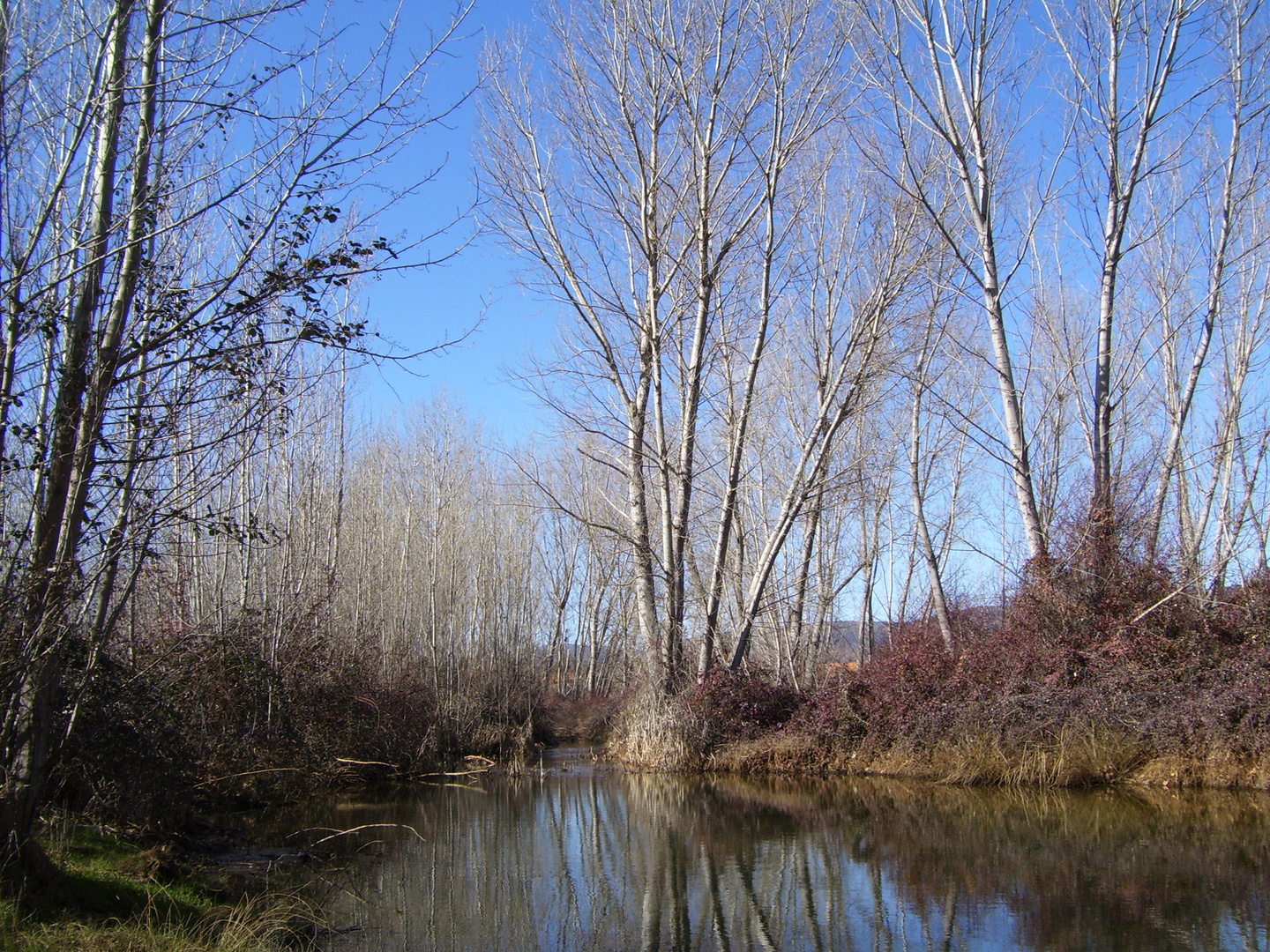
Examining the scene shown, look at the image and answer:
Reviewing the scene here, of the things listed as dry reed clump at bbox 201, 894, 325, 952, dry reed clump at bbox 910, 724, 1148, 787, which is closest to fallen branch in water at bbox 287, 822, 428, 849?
dry reed clump at bbox 201, 894, 325, 952

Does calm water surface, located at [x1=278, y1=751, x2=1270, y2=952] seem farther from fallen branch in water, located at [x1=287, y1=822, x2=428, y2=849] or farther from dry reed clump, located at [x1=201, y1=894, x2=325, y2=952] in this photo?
dry reed clump, located at [x1=201, y1=894, x2=325, y2=952]

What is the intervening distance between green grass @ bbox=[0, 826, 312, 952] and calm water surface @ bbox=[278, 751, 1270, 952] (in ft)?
2.12

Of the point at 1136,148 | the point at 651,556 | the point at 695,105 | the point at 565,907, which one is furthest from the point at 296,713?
the point at 1136,148

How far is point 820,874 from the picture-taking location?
258 inches

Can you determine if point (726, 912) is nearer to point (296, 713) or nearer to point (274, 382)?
point (274, 382)

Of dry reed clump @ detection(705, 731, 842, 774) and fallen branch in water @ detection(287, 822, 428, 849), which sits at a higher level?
dry reed clump @ detection(705, 731, 842, 774)

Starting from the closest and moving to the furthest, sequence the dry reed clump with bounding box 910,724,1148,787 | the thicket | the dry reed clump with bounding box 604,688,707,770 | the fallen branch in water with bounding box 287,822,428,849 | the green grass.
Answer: the green grass → the fallen branch in water with bounding box 287,822,428,849 → the thicket → the dry reed clump with bounding box 910,724,1148,787 → the dry reed clump with bounding box 604,688,707,770

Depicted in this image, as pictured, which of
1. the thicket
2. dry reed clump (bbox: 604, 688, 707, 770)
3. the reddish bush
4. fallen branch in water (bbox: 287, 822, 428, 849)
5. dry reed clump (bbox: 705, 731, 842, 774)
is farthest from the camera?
the reddish bush

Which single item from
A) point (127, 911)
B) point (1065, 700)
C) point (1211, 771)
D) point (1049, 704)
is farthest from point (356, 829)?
point (1211, 771)

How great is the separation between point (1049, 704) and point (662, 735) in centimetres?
547

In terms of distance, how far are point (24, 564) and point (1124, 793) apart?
995 cm

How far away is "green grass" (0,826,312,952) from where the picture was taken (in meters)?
4.05

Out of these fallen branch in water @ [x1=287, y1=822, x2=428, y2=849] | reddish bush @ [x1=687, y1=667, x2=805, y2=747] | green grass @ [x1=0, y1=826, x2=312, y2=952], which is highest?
reddish bush @ [x1=687, y1=667, x2=805, y2=747]

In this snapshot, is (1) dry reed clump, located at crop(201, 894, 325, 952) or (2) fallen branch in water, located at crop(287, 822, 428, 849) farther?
(2) fallen branch in water, located at crop(287, 822, 428, 849)
